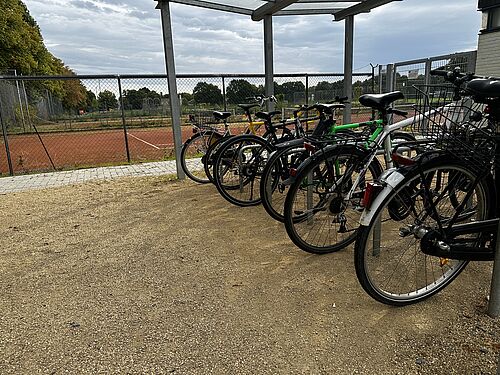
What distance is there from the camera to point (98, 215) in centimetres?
393

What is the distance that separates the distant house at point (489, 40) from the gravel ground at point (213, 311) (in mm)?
4496

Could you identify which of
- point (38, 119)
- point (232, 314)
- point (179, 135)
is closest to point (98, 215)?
point (179, 135)

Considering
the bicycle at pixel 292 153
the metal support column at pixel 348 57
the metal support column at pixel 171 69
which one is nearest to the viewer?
the bicycle at pixel 292 153

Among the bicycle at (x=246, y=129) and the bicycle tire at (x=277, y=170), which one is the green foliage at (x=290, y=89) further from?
the bicycle tire at (x=277, y=170)

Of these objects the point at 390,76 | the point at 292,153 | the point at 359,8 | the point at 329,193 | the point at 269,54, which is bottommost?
the point at 329,193

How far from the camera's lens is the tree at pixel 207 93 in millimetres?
7797

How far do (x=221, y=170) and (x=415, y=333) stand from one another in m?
2.68

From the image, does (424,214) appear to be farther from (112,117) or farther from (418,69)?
(112,117)

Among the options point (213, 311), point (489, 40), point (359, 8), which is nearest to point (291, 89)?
point (359, 8)

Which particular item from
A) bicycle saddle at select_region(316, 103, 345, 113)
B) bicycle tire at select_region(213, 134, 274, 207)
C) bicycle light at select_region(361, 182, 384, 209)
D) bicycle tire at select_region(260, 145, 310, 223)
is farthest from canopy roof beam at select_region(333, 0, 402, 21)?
bicycle light at select_region(361, 182, 384, 209)

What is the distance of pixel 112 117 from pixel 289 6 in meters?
10.5

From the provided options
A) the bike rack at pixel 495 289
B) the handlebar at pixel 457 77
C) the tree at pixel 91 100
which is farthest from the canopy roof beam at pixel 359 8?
the tree at pixel 91 100

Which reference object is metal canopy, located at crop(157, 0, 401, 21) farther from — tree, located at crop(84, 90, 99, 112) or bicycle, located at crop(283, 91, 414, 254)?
tree, located at crop(84, 90, 99, 112)

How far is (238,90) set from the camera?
26.4 feet
